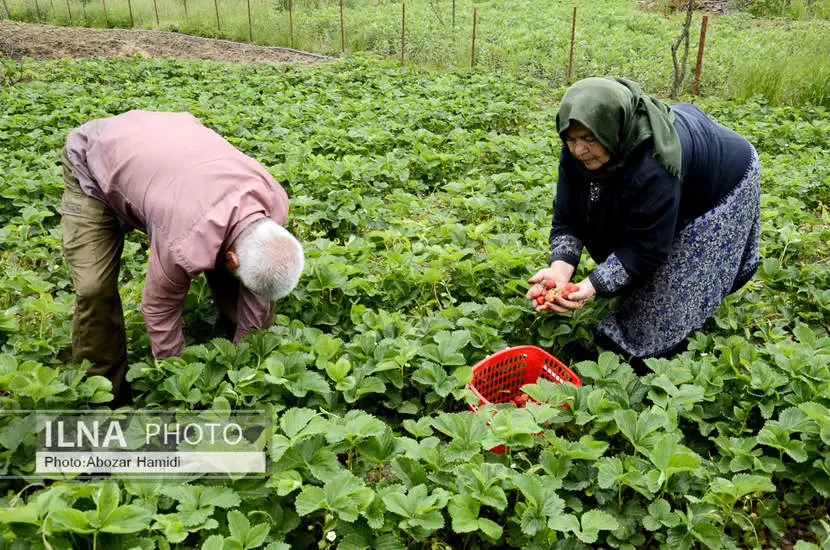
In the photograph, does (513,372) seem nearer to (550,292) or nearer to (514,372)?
(514,372)

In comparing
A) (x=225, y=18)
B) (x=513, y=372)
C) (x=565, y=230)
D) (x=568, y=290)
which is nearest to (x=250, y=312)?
(x=513, y=372)

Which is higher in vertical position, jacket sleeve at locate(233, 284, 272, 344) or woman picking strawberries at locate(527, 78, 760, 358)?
woman picking strawberries at locate(527, 78, 760, 358)

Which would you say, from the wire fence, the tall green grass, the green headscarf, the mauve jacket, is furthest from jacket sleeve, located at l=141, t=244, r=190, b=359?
the wire fence

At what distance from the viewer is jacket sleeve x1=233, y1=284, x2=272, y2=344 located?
9.21 feet

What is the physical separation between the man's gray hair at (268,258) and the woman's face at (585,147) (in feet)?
3.73

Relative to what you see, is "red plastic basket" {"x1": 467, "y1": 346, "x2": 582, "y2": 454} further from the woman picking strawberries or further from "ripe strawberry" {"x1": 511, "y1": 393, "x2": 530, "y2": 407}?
the woman picking strawberries

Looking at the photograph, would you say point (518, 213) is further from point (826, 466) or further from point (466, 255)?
point (826, 466)

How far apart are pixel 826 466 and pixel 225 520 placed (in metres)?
1.92

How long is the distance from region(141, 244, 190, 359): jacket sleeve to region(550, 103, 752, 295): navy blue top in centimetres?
165

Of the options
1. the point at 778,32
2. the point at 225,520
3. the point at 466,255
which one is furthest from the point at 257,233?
the point at 778,32

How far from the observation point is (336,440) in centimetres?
214

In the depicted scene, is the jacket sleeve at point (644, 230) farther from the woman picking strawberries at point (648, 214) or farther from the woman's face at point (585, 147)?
the woman's face at point (585, 147)

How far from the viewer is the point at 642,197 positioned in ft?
8.55

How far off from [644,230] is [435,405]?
3.65 feet
